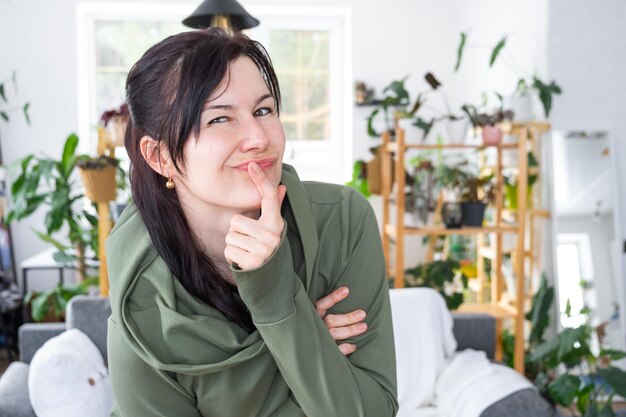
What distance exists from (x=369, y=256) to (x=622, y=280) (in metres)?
2.49

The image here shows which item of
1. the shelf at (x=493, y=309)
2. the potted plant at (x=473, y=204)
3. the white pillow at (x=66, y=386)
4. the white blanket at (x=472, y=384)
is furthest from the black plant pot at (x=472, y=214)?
the white pillow at (x=66, y=386)

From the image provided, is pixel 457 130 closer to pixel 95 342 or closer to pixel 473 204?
pixel 473 204

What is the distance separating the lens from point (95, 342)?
2426 millimetres

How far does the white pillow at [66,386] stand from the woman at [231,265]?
115 cm

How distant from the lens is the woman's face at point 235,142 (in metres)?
0.93

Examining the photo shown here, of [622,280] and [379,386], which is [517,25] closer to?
[622,280]

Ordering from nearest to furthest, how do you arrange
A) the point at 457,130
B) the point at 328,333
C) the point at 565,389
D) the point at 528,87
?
the point at 328,333 < the point at 565,389 < the point at 457,130 < the point at 528,87

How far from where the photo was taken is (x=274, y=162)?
96 centimetres

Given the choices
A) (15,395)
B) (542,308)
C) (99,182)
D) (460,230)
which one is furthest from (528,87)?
(15,395)

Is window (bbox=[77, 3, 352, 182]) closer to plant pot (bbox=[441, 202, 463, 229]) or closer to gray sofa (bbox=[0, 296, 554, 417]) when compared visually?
plant pot (bbox=[441, 202, 463, 229])

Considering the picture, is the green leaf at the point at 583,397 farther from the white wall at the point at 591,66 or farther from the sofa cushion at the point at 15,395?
the sofa cushion at the point at 15,395

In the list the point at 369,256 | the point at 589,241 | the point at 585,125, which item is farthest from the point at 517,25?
the point at 369,256

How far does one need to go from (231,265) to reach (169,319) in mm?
173

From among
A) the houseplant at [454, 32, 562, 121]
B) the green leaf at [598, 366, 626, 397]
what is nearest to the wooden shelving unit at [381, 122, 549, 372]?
the houseplant at [454, 32, 562, 121]
